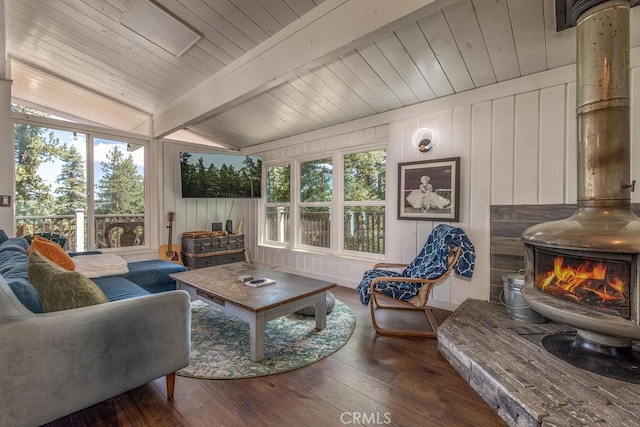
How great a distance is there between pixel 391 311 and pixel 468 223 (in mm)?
1213

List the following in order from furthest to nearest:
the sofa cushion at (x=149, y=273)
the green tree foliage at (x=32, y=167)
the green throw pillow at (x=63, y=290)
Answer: the green tree foliage at (x=32, y=167)
the sofa cushion at (x=149, y=273)
the green throw pillow at (x=63, y=290)

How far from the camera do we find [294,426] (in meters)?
1.44

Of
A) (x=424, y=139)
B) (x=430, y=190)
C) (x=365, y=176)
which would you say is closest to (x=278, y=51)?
(x=424, y=139)

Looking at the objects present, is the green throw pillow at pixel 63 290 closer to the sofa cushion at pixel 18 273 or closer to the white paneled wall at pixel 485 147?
the sofa cushion at pixel 18 273

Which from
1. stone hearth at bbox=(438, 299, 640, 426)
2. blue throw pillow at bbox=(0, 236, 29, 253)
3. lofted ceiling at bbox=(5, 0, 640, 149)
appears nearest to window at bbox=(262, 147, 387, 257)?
lofted ceiling at bbox=(5, 0, 640, 149)

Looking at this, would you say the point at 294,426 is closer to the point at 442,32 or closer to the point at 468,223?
the point at 468,223

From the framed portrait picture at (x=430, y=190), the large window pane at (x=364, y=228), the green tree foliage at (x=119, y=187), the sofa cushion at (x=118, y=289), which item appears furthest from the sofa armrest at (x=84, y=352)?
the green tree foliage at (x=119, y=187)

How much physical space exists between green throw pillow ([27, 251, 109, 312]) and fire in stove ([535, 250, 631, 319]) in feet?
8.82

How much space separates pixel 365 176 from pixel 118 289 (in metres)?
2.97

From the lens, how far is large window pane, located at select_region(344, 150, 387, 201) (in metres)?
3.72

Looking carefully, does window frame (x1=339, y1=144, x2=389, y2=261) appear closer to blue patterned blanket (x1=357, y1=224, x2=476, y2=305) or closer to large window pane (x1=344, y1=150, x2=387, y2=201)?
large window pane (x1=344, y1=150, x2=387, y2=201)

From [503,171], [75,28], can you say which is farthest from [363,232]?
[75,28]

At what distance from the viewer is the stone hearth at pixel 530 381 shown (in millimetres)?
1274

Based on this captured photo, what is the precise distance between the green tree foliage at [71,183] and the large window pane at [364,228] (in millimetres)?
3657
